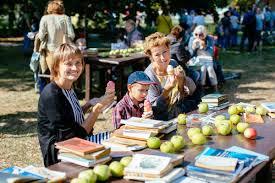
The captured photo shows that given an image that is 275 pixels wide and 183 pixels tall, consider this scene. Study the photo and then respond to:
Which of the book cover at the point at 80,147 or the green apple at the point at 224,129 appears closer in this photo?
the book cover at the point at 80,147

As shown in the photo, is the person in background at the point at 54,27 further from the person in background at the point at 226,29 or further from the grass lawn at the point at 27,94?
the person in background at the point at 226,29

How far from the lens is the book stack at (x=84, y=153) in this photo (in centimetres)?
241

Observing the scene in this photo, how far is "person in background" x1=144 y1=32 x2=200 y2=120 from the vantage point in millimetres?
3907

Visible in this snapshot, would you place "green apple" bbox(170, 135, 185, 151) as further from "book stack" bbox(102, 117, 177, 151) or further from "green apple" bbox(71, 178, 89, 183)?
"green apple" bbox(71, 178, 89, 183)

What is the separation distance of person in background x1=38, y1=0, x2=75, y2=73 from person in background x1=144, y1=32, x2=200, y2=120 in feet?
11.9

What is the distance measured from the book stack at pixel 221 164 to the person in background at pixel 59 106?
0.97 meters

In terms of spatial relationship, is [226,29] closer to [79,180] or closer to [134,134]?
[134,134]

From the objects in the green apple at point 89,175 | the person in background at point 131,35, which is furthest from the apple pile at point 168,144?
the person in background at point 131,35

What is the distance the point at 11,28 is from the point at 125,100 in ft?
61.5

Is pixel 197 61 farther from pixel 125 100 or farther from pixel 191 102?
pixel 125 100

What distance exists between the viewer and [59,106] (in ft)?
9.66

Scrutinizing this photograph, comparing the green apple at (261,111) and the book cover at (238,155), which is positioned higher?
the green apple at (261,111)

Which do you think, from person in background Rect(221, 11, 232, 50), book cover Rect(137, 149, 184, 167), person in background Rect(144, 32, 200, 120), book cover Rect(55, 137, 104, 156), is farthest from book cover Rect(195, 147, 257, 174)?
person in background Rect(221, 11, 232, 50)

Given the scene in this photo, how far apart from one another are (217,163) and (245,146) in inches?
23.8
